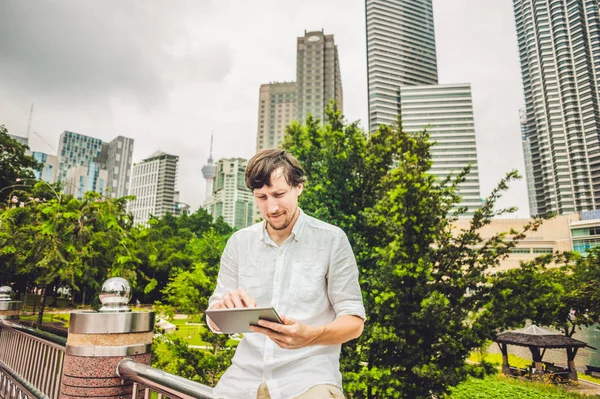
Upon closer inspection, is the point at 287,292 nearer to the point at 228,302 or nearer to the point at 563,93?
the point at 228,302

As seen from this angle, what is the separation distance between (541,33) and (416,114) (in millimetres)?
40038

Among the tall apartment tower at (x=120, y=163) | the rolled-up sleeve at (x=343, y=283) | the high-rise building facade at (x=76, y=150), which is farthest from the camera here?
the high-rise building facade at (x=76, y=150)

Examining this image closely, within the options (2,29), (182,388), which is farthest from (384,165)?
(2,29)

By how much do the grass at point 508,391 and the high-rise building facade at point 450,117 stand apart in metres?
110

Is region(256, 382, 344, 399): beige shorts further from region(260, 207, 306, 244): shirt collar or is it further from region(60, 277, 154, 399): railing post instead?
region(60, 277, 154, 399): railing post

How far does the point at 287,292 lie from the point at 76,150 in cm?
19464

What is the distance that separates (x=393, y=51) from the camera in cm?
12962

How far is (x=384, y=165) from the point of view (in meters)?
11.5

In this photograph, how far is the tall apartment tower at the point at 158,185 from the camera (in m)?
148

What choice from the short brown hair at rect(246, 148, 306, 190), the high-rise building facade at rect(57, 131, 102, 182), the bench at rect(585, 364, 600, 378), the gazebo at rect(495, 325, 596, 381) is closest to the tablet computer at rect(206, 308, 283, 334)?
the short brown hair at rect(246, 148, 306, 190)

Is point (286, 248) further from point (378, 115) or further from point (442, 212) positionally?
point (378, 115)

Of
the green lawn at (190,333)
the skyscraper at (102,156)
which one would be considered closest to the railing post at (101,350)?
the green lawn at (190,333)

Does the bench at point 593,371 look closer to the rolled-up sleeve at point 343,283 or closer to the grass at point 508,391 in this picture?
the grass at point 508,391

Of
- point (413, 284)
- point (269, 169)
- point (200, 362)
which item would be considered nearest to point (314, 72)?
point (413, 284)
